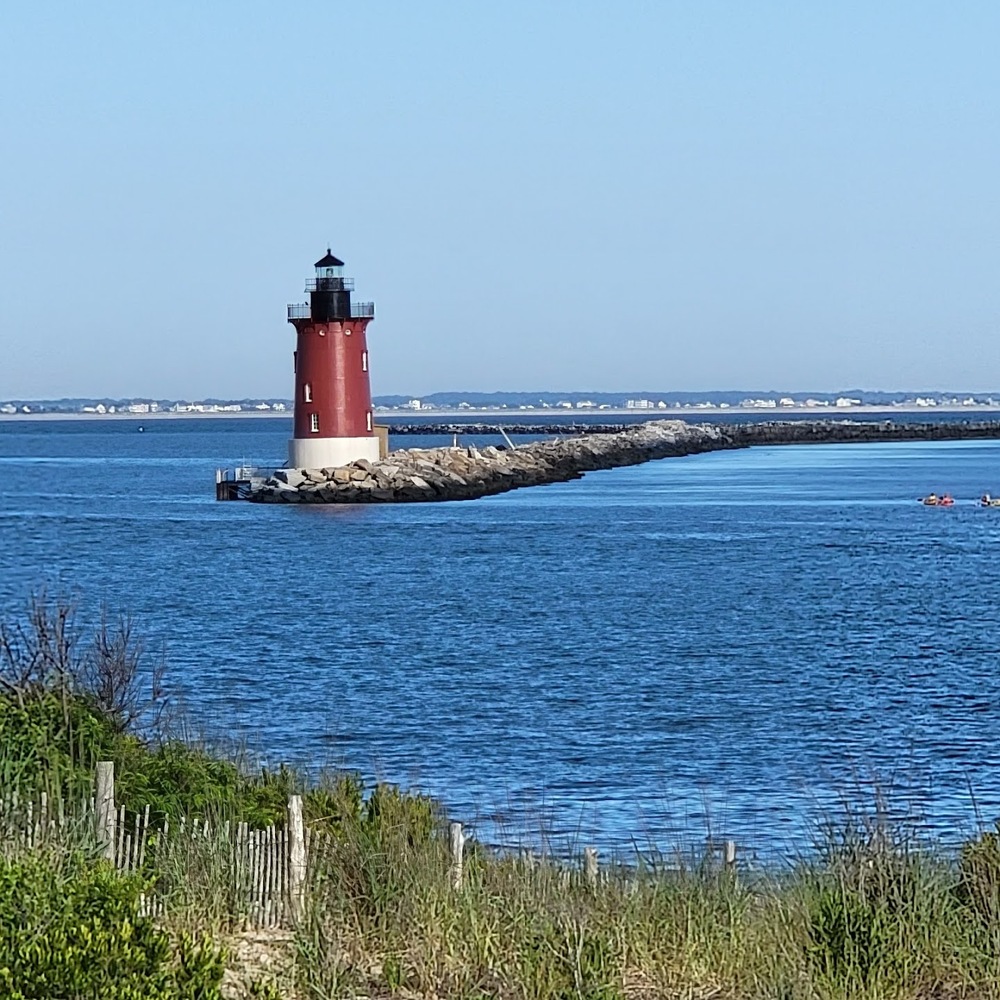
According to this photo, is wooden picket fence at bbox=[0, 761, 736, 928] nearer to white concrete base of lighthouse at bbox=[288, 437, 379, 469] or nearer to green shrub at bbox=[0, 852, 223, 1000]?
green shrub at bbox=[0, 852, 223, 1000]

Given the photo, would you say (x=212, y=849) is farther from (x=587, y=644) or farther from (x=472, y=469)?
(x=472, y=469)

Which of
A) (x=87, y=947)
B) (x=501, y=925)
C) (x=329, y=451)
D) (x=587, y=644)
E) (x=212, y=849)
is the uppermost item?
(x=329, y=451)

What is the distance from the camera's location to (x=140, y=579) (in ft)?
119

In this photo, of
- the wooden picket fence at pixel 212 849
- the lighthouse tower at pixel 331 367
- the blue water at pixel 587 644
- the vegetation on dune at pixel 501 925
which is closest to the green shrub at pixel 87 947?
the vegetation on dune at pixel 501 925

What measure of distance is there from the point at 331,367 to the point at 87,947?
46119 mm

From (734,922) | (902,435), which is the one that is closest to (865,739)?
(734,922)

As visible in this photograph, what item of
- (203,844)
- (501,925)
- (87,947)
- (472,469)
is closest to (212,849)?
(203,844)

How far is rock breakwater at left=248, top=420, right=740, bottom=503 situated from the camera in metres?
55.2

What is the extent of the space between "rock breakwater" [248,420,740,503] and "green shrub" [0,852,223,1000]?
48.2m

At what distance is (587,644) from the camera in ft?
85.1

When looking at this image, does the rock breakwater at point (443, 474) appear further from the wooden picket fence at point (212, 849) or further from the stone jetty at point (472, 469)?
the wooden picket fence at point (212, 849)

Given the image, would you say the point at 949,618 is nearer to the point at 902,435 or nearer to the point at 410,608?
the point at 410,608

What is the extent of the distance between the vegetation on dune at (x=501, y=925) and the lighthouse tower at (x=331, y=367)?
4281cm

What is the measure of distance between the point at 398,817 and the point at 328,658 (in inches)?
575
